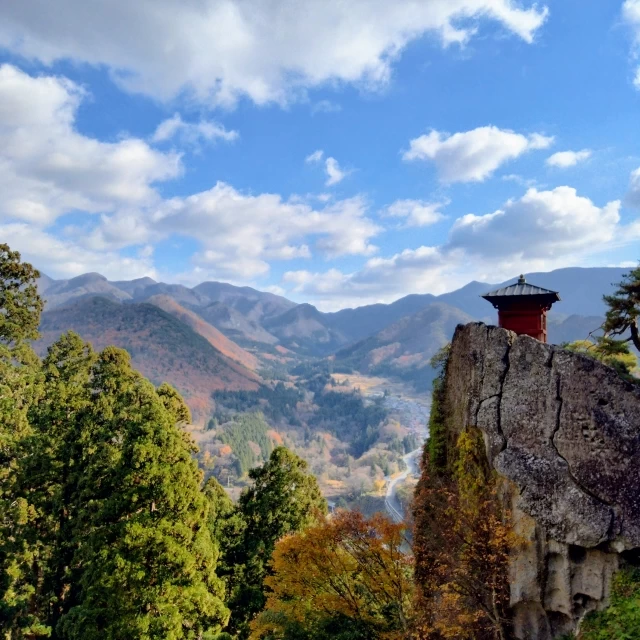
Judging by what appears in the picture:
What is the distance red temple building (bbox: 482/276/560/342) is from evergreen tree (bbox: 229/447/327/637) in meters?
11.4

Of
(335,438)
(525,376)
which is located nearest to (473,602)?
(525,376)

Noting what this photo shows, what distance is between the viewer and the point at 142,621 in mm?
12570

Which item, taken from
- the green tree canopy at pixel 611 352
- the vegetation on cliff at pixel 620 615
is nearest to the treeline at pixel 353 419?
the green tree canopy at pixel 611 352

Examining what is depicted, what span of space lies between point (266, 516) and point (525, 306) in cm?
1328

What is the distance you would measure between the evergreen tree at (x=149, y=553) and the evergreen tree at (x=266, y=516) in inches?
146

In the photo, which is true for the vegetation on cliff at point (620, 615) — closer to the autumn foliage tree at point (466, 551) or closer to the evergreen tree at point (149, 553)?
the autumn foliage tree at point (466, 551)

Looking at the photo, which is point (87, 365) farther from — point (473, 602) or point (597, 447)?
point (597, 447)

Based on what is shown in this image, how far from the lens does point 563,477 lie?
10828 mm

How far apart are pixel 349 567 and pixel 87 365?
17276 mm

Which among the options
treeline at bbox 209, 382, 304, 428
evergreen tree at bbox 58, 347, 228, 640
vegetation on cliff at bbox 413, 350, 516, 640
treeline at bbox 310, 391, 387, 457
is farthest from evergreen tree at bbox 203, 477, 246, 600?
treeline at bbox 209, 382, 304, 428

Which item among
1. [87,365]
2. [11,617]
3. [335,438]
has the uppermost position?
[87,365]

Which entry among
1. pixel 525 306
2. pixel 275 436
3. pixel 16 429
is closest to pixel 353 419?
pixel 275 436

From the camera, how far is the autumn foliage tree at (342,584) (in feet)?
42.1

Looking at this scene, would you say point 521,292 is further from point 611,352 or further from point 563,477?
point 563,477
